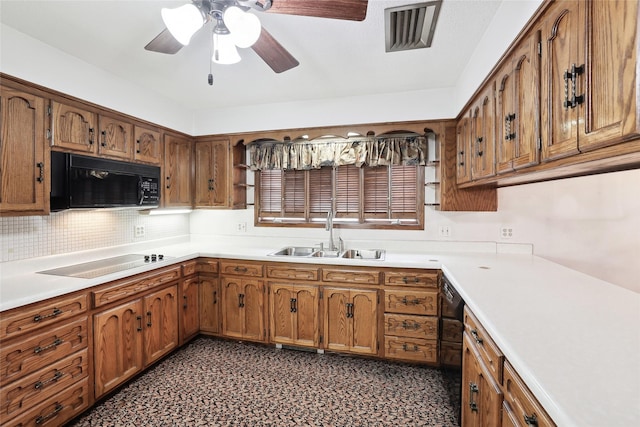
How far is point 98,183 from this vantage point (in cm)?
231

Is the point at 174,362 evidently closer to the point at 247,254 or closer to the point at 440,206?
the point at 247,254

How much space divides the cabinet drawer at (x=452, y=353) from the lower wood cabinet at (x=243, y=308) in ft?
5.37

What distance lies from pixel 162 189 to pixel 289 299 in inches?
67.7

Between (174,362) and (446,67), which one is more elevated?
(446,67)

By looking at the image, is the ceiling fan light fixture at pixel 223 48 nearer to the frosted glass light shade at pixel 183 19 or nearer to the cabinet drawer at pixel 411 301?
the frosted glass light shade at pixel 183 19

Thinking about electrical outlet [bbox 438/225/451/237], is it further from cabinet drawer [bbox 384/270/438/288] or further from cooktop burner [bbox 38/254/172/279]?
cooktop burner [bbox 38/254/172/279]

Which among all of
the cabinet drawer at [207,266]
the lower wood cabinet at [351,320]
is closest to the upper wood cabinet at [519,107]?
the lower wood cabinet at [351,320]

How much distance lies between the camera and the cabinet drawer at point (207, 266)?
298 centimetres

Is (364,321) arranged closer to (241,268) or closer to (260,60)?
(241,268)

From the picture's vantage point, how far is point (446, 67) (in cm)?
238

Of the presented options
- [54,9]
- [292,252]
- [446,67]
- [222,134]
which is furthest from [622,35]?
[222,134]

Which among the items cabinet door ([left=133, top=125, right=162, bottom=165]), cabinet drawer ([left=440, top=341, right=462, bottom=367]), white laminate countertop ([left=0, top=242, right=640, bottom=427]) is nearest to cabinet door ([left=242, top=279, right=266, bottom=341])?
white laminate countertop ([left=0, top=242, right=640, bottom=427])

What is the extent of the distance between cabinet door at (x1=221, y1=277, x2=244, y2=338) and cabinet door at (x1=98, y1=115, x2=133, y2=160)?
1484 mm

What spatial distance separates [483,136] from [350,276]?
5.01 ft
